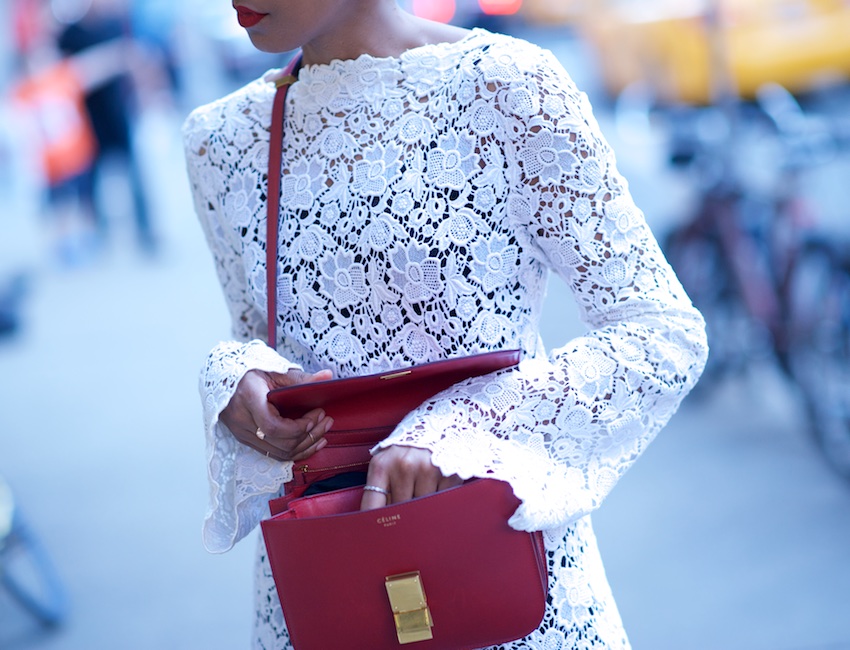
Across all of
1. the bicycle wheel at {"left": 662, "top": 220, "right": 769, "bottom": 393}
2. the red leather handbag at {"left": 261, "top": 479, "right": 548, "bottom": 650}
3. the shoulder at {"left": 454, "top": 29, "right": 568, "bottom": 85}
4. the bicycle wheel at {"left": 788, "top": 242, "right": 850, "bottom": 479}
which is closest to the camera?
the red leather handbag at {"left": 261, "top": 479, "right": 548, "bottom": 650}

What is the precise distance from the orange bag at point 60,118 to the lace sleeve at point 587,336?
7265 mm

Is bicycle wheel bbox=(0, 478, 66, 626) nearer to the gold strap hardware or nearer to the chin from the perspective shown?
the gold strap hardware

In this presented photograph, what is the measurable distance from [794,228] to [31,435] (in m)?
3.67

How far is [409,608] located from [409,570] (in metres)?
0.04

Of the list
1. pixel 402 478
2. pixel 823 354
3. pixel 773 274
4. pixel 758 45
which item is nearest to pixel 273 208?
pixel 402 478

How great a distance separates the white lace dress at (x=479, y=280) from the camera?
1.13 metres

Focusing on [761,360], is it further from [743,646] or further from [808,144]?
[743,646]

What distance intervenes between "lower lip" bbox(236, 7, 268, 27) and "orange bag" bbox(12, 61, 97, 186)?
7.06 m

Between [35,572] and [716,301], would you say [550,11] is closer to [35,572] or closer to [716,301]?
[716,301]

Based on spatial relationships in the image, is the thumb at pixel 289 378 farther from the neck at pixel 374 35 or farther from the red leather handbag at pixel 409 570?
the neck at pixel 374 35

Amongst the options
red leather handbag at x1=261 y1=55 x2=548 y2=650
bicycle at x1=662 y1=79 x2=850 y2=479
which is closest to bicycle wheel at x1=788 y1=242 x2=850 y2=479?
bicycle at x1=662 y1=79 x2=850 y2=479

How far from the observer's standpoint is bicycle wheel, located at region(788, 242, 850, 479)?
3.65 meters

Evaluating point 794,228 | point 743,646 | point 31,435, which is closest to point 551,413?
point 743,646

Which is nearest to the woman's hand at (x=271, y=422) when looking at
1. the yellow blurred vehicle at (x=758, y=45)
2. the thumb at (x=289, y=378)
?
the thumb at (x=289, y=378)
